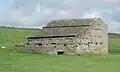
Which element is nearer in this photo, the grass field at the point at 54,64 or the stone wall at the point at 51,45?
the grass field at the point at 54,64

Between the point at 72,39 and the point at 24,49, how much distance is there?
9507mm

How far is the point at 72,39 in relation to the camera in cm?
6156

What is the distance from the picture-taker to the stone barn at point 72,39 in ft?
203

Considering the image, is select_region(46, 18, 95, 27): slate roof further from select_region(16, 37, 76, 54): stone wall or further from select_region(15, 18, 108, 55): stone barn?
select_region(16, 37, 76, 54): stone wall

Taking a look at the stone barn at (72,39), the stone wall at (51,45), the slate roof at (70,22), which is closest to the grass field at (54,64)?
the stone wall at (51,45)

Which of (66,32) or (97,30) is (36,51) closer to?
(66,32)

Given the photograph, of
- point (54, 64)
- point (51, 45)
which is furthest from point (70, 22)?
point (54, 64)

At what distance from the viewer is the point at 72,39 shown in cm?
6156

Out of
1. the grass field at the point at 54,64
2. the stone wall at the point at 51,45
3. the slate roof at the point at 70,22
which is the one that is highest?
the slate roof at the point at 70,22

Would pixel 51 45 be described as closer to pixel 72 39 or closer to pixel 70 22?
pixel 72 39

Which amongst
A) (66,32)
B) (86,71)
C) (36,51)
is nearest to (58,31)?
(66,32)

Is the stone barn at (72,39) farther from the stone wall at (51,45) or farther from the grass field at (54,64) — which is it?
the grass field at (54,64)

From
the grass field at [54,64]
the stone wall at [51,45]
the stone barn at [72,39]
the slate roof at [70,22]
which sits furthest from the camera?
the slate roof at [70,22]

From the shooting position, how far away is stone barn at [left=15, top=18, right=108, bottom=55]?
2433 inches
